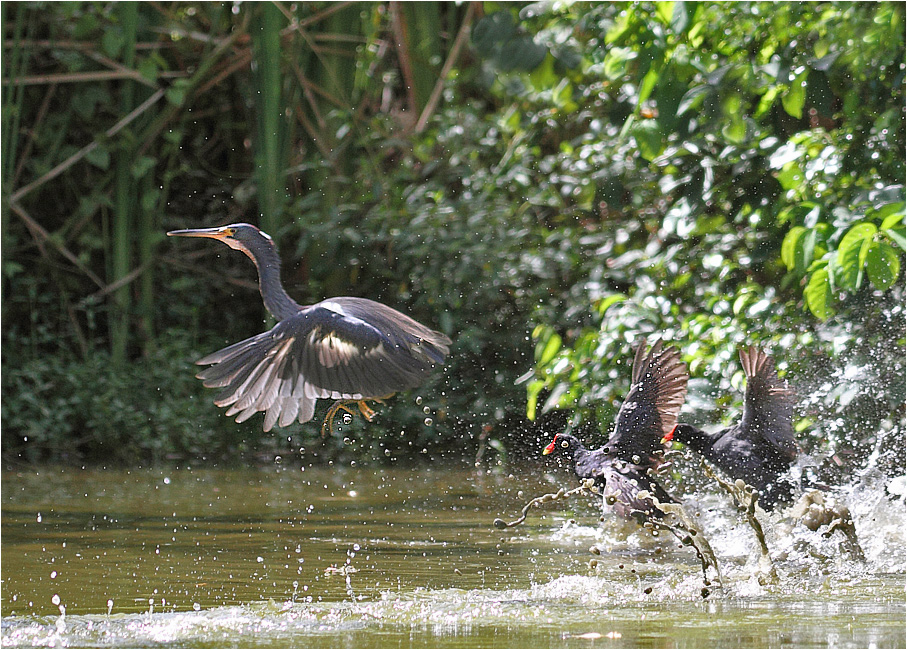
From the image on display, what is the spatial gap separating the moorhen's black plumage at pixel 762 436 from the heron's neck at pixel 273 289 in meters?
1.48

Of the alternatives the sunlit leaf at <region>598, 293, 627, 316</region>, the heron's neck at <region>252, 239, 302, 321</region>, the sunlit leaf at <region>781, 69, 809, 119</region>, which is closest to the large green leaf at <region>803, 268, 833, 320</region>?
the sunlit leaf at <region>781, 69, 809, 119</region>

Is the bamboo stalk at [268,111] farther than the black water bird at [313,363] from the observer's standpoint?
Yes

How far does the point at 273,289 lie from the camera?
4.09m

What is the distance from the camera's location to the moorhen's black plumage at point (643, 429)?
14.2ft

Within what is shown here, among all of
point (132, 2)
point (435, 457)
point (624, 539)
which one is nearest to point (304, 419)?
point (624, 539)

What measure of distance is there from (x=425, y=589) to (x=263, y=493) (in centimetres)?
246

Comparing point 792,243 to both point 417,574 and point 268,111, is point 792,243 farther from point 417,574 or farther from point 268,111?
point 268,111

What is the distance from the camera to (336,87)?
27.8 ft

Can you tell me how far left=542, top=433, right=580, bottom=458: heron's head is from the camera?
4445mm

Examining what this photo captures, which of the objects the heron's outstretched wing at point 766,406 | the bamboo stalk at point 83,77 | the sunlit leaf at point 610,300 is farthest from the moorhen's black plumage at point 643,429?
the bamboo stalk at point 83,77

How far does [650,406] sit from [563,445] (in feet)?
1.16

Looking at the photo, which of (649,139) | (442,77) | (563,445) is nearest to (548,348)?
(563,445)

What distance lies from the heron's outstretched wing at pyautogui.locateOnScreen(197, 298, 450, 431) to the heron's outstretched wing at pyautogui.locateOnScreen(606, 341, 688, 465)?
32.4 inches

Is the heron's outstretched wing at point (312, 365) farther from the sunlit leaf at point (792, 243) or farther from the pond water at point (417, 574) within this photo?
the sunlit leaf at point (792, 243)
